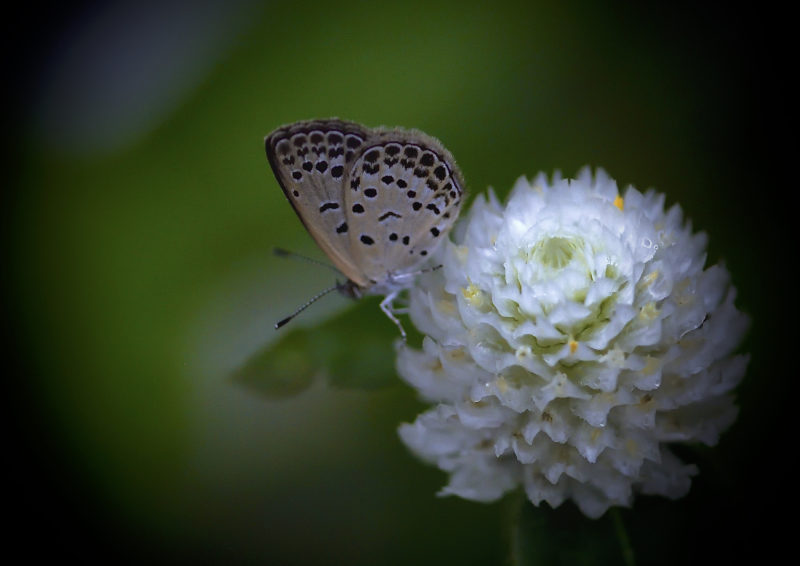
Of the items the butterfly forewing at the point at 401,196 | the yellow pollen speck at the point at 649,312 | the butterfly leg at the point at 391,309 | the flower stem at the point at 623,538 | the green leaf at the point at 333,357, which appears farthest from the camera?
the green leaf at the point at 333,357

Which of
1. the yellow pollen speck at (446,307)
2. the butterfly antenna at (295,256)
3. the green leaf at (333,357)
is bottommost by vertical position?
the yellow pollen speck at (446,307)

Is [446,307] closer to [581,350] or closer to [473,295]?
[473,295]

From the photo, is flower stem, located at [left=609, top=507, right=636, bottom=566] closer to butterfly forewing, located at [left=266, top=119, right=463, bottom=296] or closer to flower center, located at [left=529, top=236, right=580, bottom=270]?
flower center, located at [left=529, top=236, right=580, bottom=270]

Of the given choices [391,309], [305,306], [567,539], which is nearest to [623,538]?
[567,539]

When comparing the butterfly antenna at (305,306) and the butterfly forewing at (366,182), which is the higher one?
the butterfly forewing at (366,182)

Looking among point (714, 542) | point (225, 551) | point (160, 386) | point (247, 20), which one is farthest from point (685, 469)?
point (247, 20)

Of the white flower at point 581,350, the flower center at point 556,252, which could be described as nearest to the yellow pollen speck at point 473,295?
the white flower at point 581,350

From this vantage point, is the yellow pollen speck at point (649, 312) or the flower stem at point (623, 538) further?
the flower stem at point (623, 538)

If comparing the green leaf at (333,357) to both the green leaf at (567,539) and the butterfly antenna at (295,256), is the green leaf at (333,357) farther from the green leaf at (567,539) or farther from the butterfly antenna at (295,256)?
the green leaf at (567,539)

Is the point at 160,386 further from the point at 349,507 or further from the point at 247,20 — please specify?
the point at 247,20
